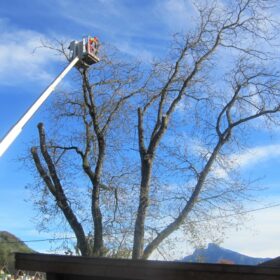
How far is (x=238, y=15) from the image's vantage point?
20812 millimetres

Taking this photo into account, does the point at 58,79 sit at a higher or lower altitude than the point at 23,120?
higher

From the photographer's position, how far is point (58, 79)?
12.3m

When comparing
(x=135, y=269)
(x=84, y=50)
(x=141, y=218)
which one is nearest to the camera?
(x=135, y=269)

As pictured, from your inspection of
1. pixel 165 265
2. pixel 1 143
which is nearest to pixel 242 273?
pixel 165 265

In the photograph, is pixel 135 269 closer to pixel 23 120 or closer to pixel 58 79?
pixel 23 120

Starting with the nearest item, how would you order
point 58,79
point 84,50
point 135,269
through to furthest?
1. point 135,269
2. point 58,79
3. point 84,50

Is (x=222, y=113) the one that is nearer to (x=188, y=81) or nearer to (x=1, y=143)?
(x=188, y=81)

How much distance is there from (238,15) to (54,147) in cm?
896

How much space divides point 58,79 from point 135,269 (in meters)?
7.00

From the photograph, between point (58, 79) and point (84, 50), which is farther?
point (84, 50)

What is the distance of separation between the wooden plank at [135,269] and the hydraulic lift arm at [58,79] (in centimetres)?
306

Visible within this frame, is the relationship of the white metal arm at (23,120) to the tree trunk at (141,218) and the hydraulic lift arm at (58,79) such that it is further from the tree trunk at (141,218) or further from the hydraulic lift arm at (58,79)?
the tree trunk at (141,218)

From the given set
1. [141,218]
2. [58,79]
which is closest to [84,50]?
[58,79]

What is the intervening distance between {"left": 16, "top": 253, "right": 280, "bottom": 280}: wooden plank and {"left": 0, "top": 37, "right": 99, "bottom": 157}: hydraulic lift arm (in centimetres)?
306
